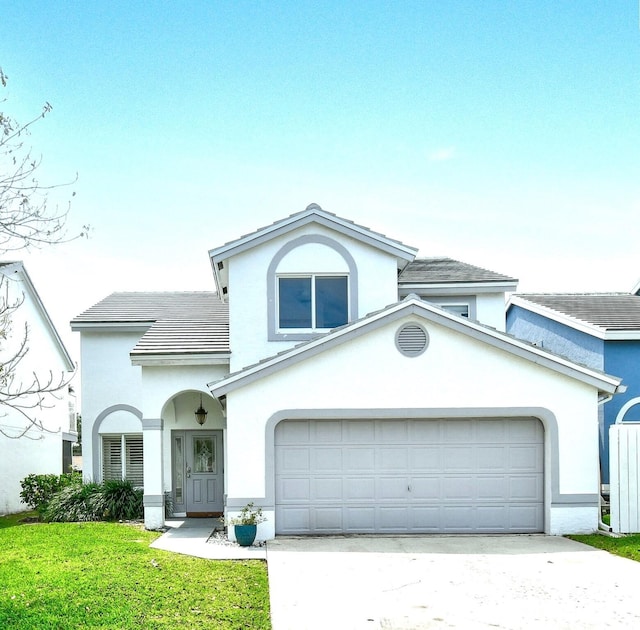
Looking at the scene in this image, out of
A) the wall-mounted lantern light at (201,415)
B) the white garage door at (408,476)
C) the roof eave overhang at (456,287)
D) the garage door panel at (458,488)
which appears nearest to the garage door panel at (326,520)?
the white garage door at (408,476)

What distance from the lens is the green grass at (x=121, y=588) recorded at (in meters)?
8.91

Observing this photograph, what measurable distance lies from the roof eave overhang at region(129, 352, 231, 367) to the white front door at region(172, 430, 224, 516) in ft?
10.8

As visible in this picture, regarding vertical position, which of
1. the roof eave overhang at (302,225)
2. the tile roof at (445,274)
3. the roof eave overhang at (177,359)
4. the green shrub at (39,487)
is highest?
the roof eave overhang at (302,225)

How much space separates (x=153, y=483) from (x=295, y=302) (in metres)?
5.11

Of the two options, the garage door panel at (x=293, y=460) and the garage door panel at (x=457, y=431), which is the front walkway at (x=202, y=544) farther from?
the garage door panel at (x=457, y=431)

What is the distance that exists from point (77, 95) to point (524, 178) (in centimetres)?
1116

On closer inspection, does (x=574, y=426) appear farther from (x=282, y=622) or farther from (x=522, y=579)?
(x=282, y=622)

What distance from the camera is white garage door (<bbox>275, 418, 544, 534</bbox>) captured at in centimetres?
1482

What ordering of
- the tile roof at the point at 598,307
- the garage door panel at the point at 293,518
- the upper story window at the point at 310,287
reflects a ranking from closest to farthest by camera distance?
the garage door panel at the point at 293,518 → the upper story window at the point at 310,287 → the tile roof at the point at 598,307

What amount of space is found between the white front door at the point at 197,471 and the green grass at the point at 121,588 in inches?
201

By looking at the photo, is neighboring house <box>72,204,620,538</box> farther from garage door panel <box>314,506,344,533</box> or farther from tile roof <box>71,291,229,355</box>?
tile roof <box>71,291,229,355</box>

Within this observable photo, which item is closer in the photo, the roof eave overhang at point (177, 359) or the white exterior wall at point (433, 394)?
the white exterior wall at point (433, 394)

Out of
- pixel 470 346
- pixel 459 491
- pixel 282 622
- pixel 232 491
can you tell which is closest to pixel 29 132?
pixel 282 622

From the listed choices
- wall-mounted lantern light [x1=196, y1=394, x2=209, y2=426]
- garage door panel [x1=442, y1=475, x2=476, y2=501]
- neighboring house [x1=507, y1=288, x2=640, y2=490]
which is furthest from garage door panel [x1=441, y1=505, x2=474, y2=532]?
wall-mounted lantern light [x1=196, y1=394, x2=209, y2=426]
